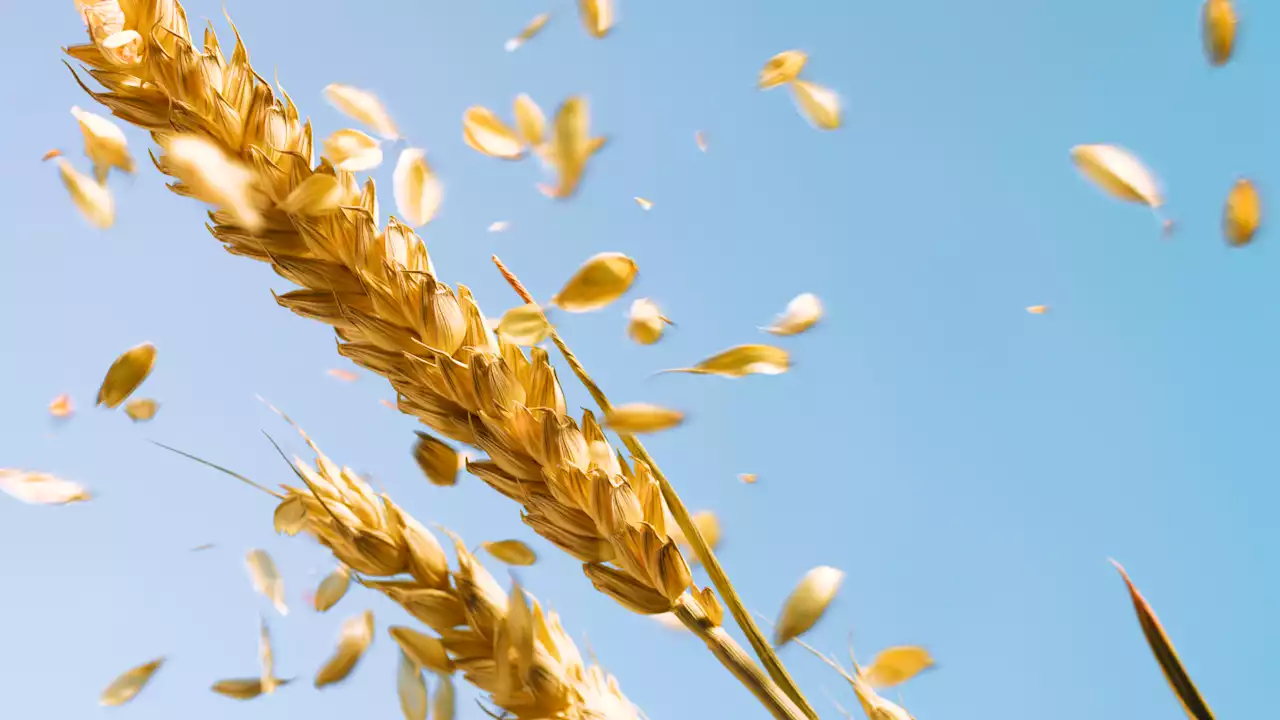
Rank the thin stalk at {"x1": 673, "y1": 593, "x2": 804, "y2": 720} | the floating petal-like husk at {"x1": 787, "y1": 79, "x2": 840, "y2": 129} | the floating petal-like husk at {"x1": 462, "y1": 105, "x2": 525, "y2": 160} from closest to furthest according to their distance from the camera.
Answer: the thin stalk at {"x1": 673, "y1": 593, "x2": 804, "y2": 720} < the floating petal-like husk at {"x1": 462, "y1": 105, "x2": 525, "y2": 160} < the floating petal-like husk at {"x1": 787, "y1": 79, "x2": 840, "y2": 129}

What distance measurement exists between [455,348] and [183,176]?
0.13m

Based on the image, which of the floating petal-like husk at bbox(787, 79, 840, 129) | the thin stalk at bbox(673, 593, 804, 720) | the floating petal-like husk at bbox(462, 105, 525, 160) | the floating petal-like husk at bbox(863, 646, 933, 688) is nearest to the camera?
the thin stalk at bbox(673, 593, 804, 720)

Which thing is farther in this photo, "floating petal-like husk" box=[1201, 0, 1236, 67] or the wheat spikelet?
"floating petal-like husk" box=[1201, 0, 1236, 67]

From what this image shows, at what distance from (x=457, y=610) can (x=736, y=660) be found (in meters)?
0.13

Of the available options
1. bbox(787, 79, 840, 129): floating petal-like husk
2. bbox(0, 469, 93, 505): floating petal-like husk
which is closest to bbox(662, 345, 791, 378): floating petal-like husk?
bbox(787, 79, 840, 129): floating petal-like husk

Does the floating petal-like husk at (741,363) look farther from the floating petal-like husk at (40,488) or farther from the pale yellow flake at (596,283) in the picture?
the floating petal-like husk at (40,488)

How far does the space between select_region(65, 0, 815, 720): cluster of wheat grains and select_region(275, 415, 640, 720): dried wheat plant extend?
4cm

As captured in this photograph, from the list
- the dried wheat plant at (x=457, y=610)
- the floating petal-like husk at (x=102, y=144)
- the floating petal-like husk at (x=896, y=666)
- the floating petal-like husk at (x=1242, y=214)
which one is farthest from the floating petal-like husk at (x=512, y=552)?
the floating petal-like husk at (x=1242, y=214)

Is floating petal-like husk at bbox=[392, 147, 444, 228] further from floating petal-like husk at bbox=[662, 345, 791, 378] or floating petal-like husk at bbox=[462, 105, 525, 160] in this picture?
floating petal-like husk at bbox=[662, 345, 791, 378]

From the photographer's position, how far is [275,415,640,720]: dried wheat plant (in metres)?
0.36

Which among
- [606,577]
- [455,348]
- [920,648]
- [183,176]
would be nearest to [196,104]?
[183,176]

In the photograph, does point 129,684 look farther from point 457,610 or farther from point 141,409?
point 457,610

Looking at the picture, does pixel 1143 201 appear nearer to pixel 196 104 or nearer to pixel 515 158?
pixel 515 158

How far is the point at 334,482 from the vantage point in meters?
0.41
